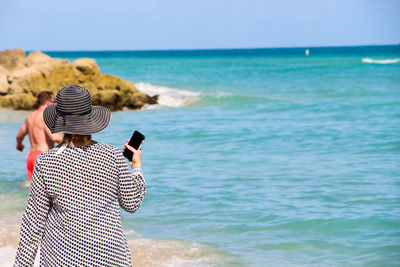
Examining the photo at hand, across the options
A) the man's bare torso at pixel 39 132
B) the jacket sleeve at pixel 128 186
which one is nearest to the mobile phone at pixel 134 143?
the jacket sleeve at pixel 128 186

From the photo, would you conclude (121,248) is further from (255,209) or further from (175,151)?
(175,151)

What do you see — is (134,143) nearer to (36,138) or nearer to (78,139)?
(78,139)

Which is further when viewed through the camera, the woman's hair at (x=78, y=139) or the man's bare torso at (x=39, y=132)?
the man's bare torso at (x=39, y=132)

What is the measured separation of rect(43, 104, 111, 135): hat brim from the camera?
8.82ft

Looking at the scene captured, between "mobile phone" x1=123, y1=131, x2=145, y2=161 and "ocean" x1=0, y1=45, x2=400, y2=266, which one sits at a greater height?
"mobile phone" x1=123, y1=131, x2=145, y2=161

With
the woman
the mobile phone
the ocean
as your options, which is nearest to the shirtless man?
the ocean

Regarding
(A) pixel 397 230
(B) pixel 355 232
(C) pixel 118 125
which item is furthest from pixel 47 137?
(C) pixel 118 125

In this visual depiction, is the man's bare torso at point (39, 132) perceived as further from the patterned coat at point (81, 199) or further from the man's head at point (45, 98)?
the patterned coat at point (81, 199)

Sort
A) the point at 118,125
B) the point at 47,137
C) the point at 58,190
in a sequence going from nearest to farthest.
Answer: the point at 58,190, the point at 47,137, the point at 118,125

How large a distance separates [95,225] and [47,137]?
5278 mm

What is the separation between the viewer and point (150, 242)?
6668 mm

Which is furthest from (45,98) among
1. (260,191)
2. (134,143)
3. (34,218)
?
(34,218)

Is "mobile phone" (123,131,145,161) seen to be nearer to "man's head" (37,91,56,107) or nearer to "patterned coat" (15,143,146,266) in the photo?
"patterned coat" (15,143,146,266)

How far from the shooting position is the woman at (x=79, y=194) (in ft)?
8.73
